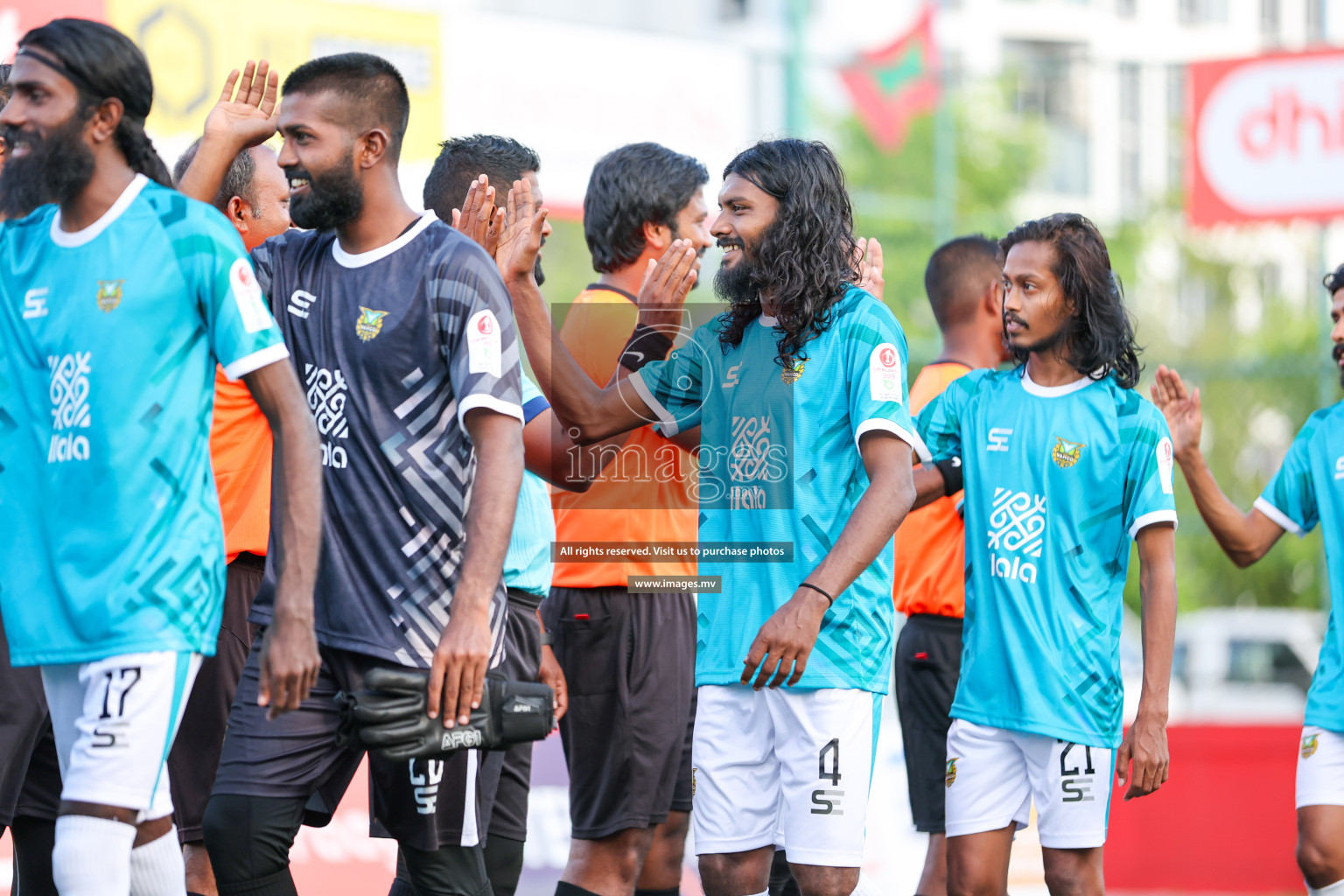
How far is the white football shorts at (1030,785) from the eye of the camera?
4797mm

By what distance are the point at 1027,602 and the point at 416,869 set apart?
2.02m

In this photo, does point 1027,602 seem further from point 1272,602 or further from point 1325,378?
point 1272,602

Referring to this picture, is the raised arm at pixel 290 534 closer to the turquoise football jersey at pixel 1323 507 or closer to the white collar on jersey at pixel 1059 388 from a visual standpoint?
the white collar on jersey at pixel 1059 388

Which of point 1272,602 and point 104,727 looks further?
point 1272,602

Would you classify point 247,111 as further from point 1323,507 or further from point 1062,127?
point 1062,127

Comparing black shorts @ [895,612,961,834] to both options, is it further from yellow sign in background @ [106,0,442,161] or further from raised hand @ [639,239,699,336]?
yellow sign in background @ [106,0,442,161]

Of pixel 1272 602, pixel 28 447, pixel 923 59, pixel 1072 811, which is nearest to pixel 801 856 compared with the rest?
pixel 1072 811

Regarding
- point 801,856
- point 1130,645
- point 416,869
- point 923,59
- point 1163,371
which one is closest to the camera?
point 416,869

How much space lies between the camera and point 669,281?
4.73 meters

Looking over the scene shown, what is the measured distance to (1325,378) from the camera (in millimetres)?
11672

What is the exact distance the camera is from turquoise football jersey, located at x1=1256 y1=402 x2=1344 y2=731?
5.29 m

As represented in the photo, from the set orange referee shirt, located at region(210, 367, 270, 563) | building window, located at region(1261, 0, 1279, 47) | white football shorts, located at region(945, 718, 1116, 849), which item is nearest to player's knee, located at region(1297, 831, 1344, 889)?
white football shorts, located at region(945, 718, 1116, 849)

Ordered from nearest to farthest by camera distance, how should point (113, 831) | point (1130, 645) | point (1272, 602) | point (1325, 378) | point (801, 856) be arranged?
point (113, 831) < point (801, 856) < point (1325, 378) < point (1130, 645) < point (1272, 602)

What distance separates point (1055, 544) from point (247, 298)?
256cm
